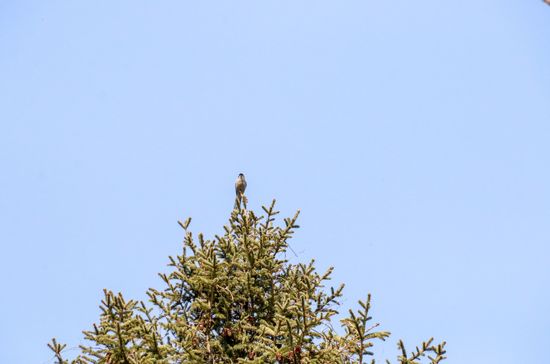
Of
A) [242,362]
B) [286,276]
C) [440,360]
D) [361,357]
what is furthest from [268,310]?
[440,360]

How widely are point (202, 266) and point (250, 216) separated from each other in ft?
4.46

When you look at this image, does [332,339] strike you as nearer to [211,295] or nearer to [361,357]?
[361,357]

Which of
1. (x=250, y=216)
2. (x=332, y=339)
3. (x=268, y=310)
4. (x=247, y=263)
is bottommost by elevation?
(x=332, y=339)

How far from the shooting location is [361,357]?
707 centimetres

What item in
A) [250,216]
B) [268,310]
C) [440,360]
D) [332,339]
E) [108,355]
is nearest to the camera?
[440,360]

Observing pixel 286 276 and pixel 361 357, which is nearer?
pixel 361 357

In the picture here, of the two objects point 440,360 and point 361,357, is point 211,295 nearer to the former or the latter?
point 361,357

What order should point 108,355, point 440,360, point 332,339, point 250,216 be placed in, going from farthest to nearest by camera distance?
point 250,216 → point 332,339 → point 108,355 → point 440,360

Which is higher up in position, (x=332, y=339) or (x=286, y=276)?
(x=286, y=276)

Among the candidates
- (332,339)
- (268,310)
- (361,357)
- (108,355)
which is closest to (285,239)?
(268,310)

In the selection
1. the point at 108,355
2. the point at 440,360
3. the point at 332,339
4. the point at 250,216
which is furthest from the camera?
the point at 250,216

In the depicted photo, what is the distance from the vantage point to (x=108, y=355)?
7.46 m

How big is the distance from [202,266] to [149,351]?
1426mm

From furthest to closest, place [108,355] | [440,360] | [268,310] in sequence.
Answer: [268,310] < [108,355] < [440,360]
